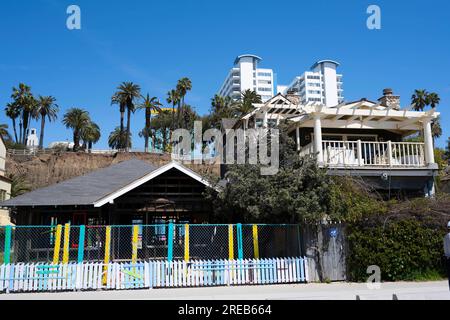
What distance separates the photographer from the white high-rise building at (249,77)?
148 metres

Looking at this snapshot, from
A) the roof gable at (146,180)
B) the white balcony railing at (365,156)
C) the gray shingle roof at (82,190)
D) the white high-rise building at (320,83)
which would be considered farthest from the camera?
the white high-rise building at (320,83)

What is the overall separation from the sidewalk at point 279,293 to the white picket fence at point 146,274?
40 cm

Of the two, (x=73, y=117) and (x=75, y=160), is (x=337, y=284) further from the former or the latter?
(x=73, y=117)

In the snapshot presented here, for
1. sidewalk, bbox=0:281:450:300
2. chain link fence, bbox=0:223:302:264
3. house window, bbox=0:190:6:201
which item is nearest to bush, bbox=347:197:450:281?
sidewalk, bbox=0:281:450:300

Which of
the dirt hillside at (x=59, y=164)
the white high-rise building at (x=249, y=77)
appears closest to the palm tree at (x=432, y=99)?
the dirt hillside at (x=59, y=164)

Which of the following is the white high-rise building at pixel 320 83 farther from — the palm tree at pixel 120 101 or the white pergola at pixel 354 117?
the white pergola at pixel 354 117

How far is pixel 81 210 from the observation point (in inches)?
718

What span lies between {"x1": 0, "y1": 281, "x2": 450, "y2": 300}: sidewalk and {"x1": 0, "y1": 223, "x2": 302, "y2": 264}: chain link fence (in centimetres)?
150

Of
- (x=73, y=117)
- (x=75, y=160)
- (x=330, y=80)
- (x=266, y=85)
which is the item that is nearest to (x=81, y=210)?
(x=75, y=160)

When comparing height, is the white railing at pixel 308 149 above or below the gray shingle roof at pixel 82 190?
above

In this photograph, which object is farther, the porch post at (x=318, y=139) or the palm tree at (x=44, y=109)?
the palm tree at (x=44, y=109)

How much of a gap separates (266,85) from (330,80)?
27180 mm

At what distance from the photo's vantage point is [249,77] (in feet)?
487
